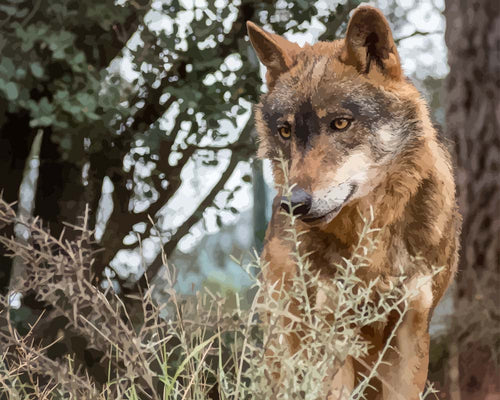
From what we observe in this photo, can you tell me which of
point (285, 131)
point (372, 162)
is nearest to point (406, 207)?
point (372, 162)

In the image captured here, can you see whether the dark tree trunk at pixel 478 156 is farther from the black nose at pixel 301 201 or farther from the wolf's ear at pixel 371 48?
the black nose at pixel 301 201

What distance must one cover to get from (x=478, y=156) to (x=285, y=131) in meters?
1.44

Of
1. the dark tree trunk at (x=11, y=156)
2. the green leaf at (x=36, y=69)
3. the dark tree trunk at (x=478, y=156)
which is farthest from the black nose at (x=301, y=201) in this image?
the dark tree trunk at (x=11, y=156)

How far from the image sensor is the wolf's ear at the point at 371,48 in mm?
3590

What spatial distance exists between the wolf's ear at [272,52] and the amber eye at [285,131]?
0.30m

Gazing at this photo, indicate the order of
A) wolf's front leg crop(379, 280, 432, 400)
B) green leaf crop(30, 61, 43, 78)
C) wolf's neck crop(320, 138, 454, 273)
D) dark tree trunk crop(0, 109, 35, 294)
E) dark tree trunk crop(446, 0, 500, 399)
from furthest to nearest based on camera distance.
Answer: dark tree trunk crop(0, 109, 35, 294) → green leaf crop(30, 61, 43, 78) → dark tree trunk crop(446, 0, 500, 399) → wolf's neck crop(320, 138, 454, 273) → wolf's front leg crop(379, 280, 432, 400)

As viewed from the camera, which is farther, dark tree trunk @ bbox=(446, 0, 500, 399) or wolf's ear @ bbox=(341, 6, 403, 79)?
dark tree trunk @ bbox=(446, 0, 500, 399)

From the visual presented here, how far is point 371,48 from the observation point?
374 cm

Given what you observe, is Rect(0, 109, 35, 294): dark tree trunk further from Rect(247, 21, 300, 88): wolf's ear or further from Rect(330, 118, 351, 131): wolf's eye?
Rect(330, 118, 351, 131): wolf's eye

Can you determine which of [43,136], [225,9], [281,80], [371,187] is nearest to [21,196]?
[43,136]

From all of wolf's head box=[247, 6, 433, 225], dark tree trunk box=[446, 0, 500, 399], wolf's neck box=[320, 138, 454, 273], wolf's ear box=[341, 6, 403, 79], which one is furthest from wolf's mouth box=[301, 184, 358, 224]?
dark tree trunk box=[446, 0, 500, 399]

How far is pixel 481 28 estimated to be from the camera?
450cm

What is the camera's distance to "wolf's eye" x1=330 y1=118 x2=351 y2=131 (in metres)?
3.69

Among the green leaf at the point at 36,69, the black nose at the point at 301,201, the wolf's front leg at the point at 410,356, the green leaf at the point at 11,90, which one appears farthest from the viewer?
the green leaf at the point at 11,90
